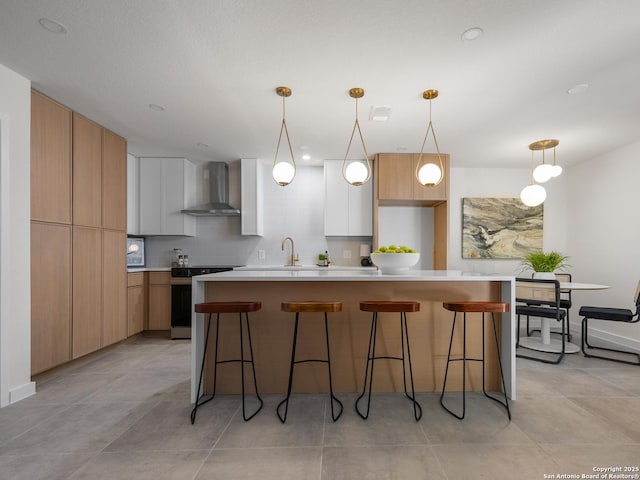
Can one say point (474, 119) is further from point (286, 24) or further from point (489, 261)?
point (489, 261)

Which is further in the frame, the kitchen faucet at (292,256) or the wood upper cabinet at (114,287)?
the kitchen faucet at (292,256)

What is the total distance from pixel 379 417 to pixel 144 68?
2.99 m

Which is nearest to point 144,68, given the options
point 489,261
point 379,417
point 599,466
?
point 379,417

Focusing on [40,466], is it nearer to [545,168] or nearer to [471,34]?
[471,34]

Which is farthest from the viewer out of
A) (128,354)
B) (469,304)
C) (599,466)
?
(128,354)

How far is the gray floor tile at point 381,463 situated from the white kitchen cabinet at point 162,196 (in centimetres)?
383

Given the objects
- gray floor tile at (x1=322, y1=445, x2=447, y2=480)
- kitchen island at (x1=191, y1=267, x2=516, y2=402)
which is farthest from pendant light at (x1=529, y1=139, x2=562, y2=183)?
gray floor tile at (x1=322, y1=445, x2=447, y2=480)

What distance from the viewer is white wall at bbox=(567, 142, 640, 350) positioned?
408cm

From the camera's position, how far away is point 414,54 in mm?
2258

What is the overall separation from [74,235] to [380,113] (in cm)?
315

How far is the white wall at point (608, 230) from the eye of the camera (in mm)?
4082

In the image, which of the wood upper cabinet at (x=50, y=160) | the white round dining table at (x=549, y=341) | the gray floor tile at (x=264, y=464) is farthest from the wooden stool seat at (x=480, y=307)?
the wood upper cabinet at (x=50, y=160)

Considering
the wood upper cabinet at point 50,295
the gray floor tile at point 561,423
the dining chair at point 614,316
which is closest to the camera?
the gray floor tile at point 561,423

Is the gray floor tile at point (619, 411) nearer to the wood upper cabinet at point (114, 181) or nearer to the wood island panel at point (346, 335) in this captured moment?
the wood island panel at point (346, 335)
